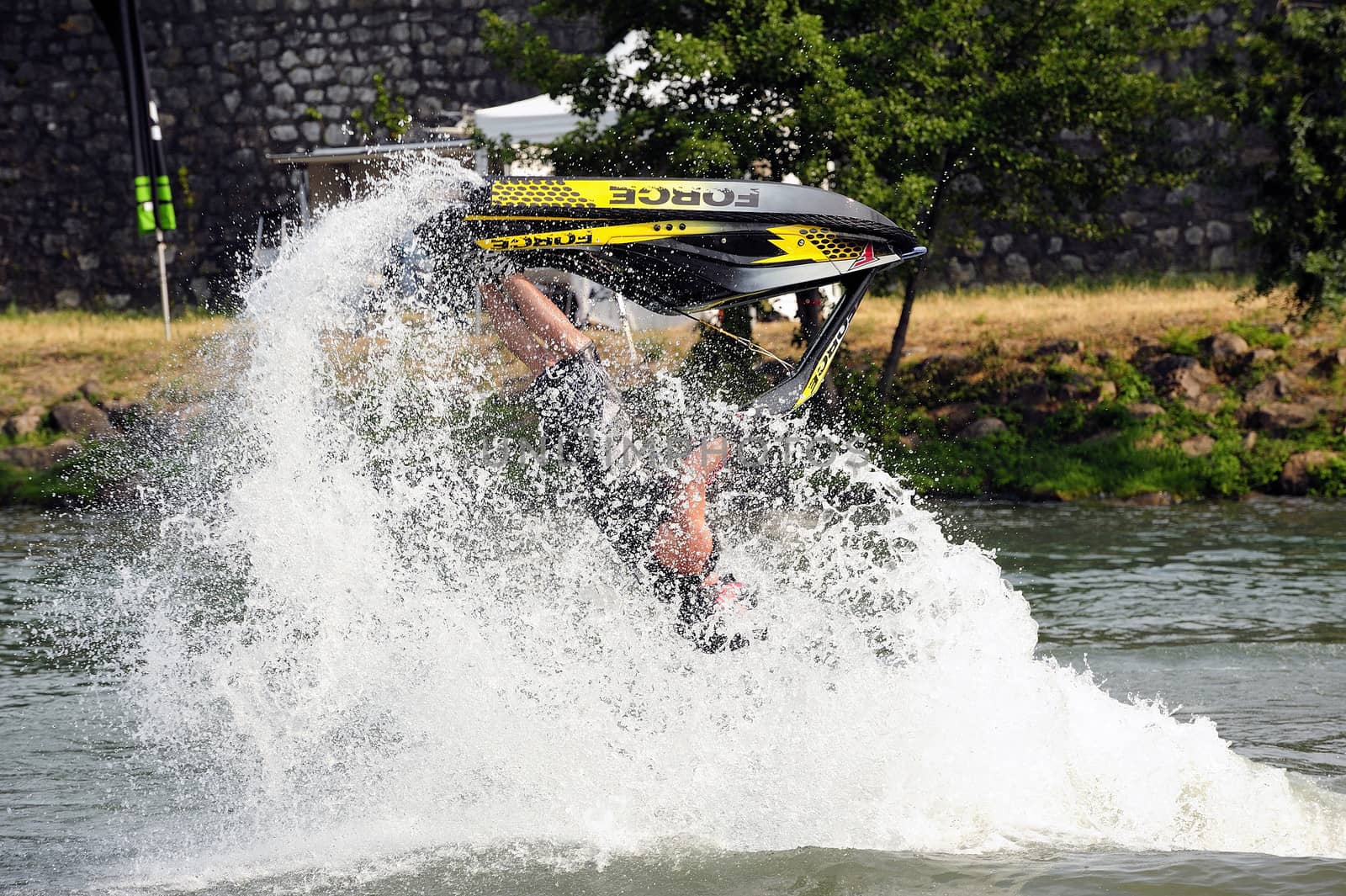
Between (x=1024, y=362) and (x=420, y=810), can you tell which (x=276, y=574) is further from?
(x=1024, y=362)

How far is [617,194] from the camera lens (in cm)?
534

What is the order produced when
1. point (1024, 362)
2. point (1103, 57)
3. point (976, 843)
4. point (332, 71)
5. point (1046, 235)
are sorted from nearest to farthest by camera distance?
point (976, 843) → point (1103, 57) → point (1024, 362) → point (1046, 235) → point (332, 71)

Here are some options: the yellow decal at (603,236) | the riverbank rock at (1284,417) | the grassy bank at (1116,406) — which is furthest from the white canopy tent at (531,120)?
the yellow decal at (603,236)

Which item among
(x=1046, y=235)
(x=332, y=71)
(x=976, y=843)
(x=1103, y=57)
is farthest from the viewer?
(x=332, y=71)

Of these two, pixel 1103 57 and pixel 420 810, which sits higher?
pixel 1103 57

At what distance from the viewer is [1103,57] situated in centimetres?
1373

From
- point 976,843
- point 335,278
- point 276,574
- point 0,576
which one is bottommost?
point 0,576

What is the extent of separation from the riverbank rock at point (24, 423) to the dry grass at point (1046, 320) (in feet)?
21.9

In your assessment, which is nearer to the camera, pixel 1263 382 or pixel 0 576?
pixel 0 576

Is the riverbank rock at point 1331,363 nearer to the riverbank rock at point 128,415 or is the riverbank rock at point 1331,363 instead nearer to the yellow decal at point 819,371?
the yellow decal at point 819,371

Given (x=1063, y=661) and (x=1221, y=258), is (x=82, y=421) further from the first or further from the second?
(x=1221, y=258)

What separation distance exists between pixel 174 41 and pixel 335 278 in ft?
60.3

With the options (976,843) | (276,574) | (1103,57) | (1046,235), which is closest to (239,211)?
(1046,235)

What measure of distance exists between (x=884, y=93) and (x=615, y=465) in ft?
28.8
